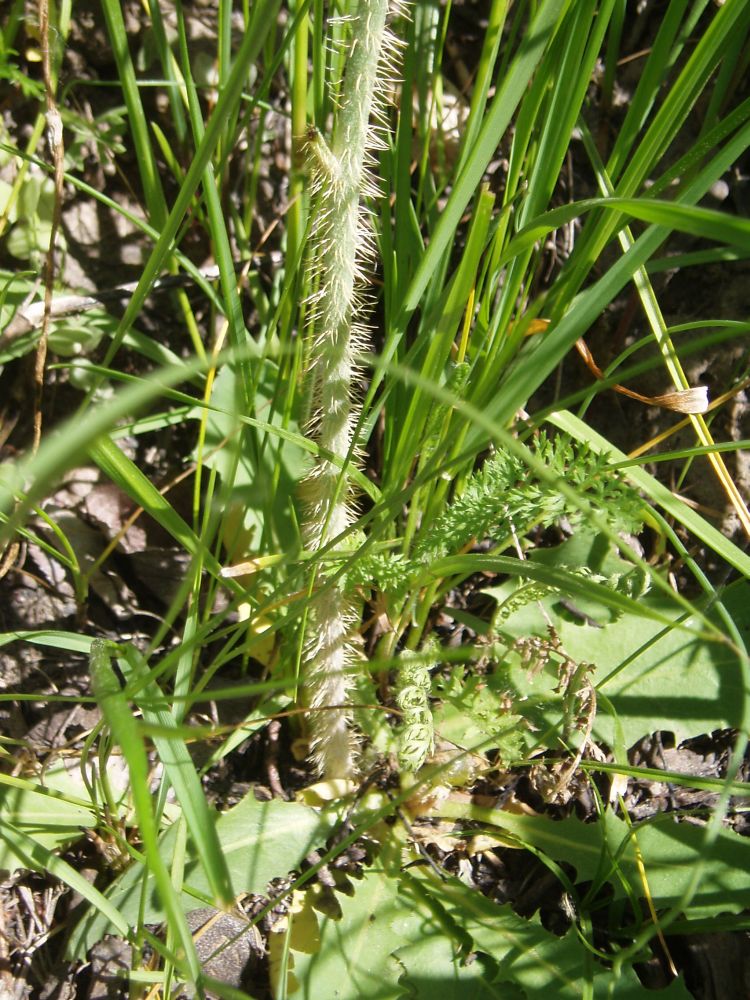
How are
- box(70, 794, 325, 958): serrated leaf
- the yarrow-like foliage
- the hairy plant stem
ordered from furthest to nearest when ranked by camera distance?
1. box(70, 794, 325, 958): serrated leaf
2. the yarrow-like foliage
3. the hairy plant stem

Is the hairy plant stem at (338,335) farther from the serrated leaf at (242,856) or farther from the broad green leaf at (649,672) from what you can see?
the broad green leaf at (649,672)

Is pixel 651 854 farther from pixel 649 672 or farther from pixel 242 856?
pixel 242 856

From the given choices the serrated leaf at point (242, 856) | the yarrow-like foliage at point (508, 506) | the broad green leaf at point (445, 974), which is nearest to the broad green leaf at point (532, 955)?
the broad green leaf at point (445, 974)

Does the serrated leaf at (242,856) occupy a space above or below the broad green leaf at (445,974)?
above

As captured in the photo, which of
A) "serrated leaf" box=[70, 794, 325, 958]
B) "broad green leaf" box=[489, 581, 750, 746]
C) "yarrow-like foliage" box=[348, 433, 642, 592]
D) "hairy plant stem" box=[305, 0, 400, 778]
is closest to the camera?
"hairy plant stem" box=[305, 0, 400, 778]

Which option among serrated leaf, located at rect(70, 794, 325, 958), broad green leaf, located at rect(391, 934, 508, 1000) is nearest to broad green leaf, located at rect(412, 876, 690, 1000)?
broad green leaf, located at rect(391, 934, 508, 1000)

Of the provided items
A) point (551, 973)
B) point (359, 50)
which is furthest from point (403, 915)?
point (359, 50)

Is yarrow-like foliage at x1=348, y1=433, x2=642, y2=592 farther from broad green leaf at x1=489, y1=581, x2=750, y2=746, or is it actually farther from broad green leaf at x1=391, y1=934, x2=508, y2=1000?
broad green leaf at x1=391, y1=934, x2=508, y2=1000

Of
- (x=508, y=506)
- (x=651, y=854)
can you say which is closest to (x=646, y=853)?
(x=651, y=854)
